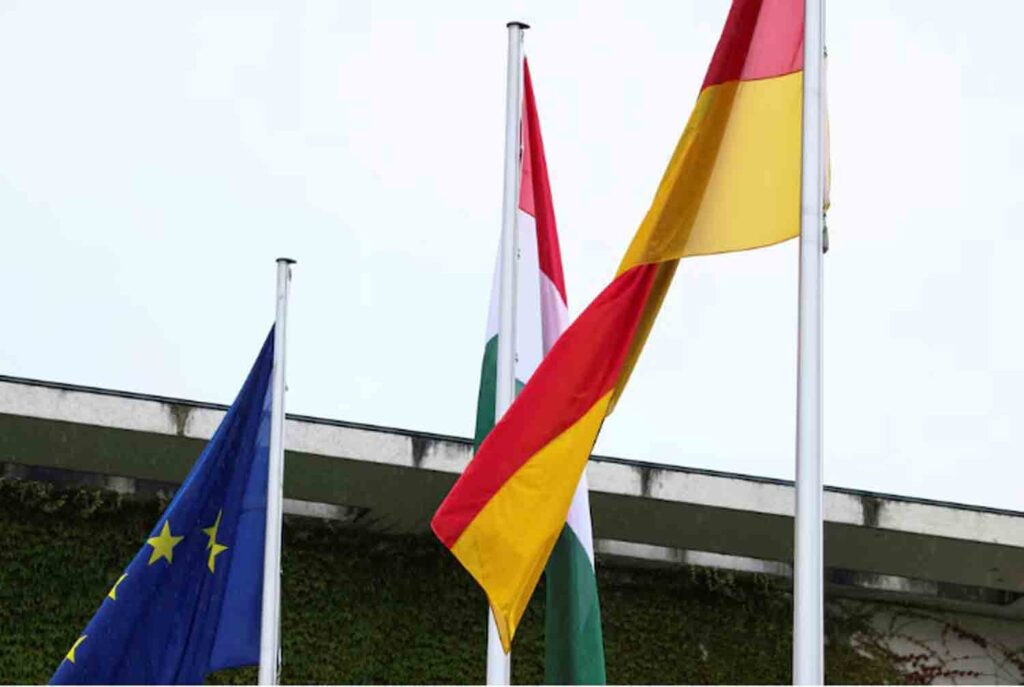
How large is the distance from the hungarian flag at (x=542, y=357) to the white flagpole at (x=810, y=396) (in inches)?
116

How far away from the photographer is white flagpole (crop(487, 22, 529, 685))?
8805mm

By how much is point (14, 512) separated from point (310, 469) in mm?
1986

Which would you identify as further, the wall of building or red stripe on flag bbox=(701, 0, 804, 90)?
the wall of building

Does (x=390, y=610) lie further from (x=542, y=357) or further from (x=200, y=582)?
(x=542, y=357)

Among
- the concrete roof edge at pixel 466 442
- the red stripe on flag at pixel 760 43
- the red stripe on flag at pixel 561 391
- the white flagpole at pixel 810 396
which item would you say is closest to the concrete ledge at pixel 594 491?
the concrete roof edge at pixel 466 442

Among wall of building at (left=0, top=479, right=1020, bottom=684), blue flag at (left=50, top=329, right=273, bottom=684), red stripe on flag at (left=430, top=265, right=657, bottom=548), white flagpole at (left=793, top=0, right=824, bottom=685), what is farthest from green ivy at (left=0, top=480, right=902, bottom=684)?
white flagpole at (left=793, top=0, right=824, bottom=685)

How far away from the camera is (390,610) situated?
1416cm

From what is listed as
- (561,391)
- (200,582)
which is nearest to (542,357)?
(200,582)

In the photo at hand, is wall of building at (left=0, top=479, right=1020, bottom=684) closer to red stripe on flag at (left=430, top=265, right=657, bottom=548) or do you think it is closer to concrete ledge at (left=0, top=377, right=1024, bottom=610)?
concrete ledge at (left=0, top=377, right=1024, bottom=610)

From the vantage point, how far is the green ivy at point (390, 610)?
13.5 metres

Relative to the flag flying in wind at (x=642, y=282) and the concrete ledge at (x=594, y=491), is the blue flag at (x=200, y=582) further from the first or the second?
the flag flying in wind at (x=642, y=282)

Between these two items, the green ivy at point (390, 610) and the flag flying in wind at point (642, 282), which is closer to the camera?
the flag flying in wind at point (642, 282)

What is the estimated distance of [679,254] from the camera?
6.47 meters

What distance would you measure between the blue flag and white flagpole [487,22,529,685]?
6.26 ft
